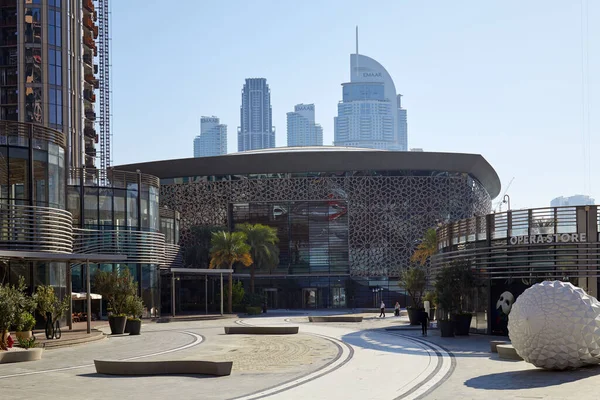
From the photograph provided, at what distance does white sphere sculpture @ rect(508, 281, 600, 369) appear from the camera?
2281cm

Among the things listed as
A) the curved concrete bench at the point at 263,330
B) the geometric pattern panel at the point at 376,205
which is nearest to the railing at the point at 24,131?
the curved concrete bench at the point at 263,330

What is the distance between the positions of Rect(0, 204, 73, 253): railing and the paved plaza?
5847mm

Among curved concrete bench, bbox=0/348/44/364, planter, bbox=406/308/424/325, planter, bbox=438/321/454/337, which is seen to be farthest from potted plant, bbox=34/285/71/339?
planter, bbox=406/308/424/325

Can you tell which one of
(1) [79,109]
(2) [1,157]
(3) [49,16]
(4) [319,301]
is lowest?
(4) [319,301]

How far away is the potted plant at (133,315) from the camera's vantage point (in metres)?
46.2

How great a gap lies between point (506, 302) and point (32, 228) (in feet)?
70.4

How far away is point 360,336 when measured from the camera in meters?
43.4

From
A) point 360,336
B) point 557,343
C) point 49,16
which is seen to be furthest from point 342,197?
point 557,343

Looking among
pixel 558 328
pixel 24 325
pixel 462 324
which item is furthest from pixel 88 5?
pixel 558 328

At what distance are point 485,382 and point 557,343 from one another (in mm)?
2061

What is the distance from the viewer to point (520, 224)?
40031 mm

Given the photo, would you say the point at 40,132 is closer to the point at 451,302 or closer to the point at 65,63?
the point at 451,302

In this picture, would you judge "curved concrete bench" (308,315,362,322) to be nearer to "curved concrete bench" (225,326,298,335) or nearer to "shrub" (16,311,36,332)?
"curved concrete bench" (225,326,298,335)

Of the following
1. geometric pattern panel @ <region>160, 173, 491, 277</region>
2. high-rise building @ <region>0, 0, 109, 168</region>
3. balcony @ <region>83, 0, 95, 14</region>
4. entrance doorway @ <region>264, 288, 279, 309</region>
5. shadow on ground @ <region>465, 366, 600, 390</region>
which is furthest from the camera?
entrance doorway @ <region>264, 288, 279, 309</region>
